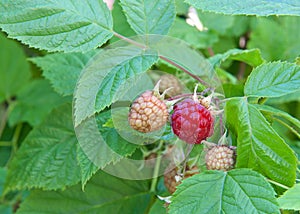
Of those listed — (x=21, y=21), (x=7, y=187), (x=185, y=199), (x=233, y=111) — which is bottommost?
(x=7, y=187)

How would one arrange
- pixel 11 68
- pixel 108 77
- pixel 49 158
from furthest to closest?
pixel 11 68, pixel 49 158, pixel 108 77

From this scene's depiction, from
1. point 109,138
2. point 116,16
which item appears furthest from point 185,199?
point 116,16

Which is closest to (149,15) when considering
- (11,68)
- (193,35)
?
(193,35)

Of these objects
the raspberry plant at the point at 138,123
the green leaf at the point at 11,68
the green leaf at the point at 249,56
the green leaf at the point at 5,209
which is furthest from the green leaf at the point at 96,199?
the green leaf at the point at 11,68

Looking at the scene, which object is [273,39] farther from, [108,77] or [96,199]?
[108,77]

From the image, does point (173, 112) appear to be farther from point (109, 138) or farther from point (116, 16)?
point (116, 16)

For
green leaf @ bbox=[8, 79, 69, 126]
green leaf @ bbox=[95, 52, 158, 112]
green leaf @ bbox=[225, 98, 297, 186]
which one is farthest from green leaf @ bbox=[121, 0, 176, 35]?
green leaf @ bbox=[8, 79, 69, 126]

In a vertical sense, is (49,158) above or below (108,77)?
below
